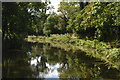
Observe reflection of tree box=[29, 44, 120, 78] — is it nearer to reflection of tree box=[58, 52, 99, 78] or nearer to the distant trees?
reflection of tree box=[58, 52, 99, 78]

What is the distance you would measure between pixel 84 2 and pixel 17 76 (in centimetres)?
2201

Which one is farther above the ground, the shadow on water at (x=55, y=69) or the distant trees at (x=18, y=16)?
the distant trees at (x=18, y=16)

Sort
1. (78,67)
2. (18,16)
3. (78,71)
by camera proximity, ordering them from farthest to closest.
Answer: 1. (18,16)
2. (78,67)
3. (78,71)

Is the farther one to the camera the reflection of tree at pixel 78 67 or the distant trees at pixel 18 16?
the distant trees at pixel 18 16

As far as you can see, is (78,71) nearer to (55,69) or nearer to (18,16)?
(55,69)

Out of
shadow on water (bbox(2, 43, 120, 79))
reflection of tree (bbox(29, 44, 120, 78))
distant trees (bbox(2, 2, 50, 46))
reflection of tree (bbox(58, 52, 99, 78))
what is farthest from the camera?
distant trees (bbox(2, 2, 50, 46))

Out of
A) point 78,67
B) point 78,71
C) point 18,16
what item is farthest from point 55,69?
point 18,16

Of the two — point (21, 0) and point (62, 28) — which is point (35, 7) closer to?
point (21, 0)

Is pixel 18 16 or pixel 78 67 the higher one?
pixel 18 16

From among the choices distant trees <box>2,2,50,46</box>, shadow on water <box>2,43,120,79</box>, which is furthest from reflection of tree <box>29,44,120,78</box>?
distant trees <box>2,2,50,46</box>

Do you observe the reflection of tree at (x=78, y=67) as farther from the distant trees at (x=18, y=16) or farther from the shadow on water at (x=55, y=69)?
the distant trees at (x=18, y=16)

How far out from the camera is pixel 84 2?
81.8 ft

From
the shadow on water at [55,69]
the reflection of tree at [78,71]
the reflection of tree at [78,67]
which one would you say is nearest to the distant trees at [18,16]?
the shadow on water at [55,69]

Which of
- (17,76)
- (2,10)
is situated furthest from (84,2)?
(17,76)
